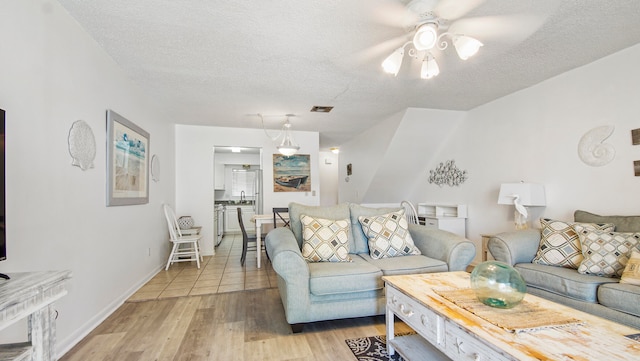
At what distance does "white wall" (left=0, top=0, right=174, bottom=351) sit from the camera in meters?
1.50

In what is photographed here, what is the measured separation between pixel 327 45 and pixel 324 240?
166cm

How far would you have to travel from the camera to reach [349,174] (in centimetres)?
682

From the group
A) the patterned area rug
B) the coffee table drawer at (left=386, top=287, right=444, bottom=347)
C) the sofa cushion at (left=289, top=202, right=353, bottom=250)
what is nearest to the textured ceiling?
the sofa cushion at (left=289, top=202, right=353, bottom=250)

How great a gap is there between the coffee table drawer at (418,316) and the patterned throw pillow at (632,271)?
59.6 inches

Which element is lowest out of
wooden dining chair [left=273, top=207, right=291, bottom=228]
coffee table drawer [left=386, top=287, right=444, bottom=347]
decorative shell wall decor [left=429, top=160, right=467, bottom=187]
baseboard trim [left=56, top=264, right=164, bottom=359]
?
baseboard trim [left=56, top=264, right=164, bottom=359]

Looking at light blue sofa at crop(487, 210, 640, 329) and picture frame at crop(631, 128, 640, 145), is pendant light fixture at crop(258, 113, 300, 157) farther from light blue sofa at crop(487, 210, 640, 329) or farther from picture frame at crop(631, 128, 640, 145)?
picture frame at crop(631, 128, 640, 145)

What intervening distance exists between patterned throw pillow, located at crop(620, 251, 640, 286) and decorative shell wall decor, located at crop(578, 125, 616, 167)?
113 cm

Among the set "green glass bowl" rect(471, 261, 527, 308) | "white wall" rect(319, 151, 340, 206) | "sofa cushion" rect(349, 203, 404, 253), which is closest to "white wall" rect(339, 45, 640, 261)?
"sofa cushion" rect(349, 203, 404, 253)

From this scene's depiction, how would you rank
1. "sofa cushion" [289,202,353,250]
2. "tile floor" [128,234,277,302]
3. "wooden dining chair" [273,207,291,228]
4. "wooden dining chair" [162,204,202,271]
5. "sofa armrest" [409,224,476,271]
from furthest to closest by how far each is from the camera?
1. "wooden dining chair" [273,207,291,228]
2. "wooden dining chair" [162,204,202,271]
3. "tile floor" [128,234,277,302]
4. "sofa cushion" [289,202,353,250]
5. "sofa armrest" [409,224,476,271]

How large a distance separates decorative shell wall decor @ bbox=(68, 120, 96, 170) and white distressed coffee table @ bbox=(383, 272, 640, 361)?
240 centimetres

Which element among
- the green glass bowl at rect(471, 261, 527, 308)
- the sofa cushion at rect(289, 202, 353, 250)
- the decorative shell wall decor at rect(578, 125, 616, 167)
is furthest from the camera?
the sofa cushion at rect(289, 202, 353, 250)

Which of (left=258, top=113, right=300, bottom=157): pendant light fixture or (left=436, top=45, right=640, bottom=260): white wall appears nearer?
(left=436, top=45, right=640, bottom=260): white wall

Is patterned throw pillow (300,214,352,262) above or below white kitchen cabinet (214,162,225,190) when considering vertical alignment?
below

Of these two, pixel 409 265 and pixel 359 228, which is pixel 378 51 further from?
pixel 409 265
